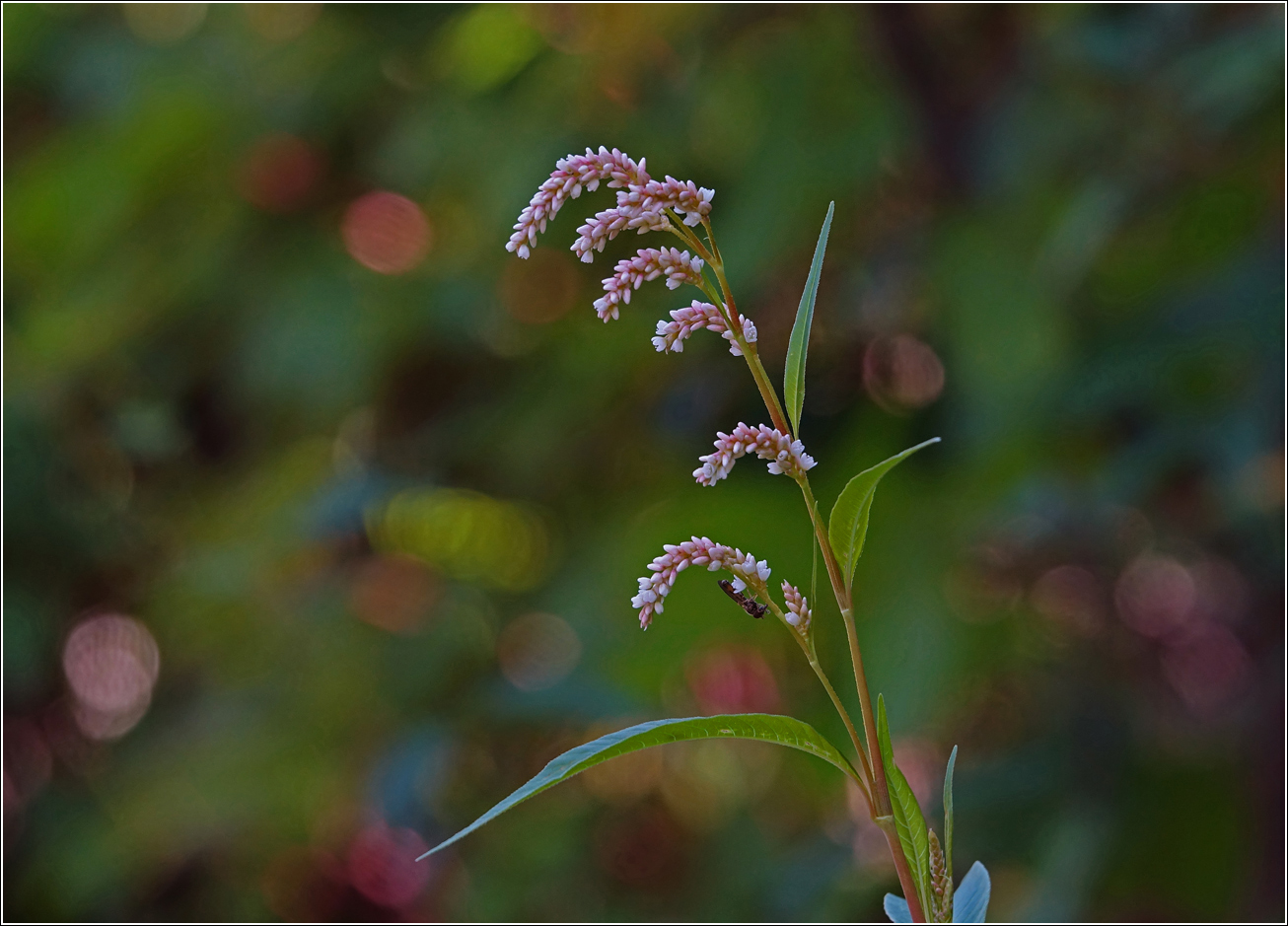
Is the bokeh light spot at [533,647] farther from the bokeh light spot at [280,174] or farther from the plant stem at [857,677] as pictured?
the plant stem at [857,677]

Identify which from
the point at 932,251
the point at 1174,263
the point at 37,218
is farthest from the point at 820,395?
the point at 37,218

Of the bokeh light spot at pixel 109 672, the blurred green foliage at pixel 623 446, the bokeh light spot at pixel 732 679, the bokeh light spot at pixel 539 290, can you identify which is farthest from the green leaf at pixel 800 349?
the bokeh light spot at pixel 109 672

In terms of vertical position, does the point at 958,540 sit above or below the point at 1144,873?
above

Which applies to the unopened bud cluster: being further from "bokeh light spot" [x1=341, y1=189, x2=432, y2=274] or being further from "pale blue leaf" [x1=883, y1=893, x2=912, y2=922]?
"bokeh light spot" [x1=341, y1=189, x2=432, y2=274]

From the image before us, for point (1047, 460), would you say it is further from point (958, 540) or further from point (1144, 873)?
point (1144, 873)

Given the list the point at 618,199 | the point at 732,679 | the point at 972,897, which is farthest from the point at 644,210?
the point at 732,679

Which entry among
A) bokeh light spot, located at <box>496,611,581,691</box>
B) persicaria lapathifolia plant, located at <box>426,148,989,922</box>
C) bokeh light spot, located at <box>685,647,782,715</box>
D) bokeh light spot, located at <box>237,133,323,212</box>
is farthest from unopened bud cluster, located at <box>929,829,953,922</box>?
bokeh light spot, located at <box>237,133,323,212</box>
